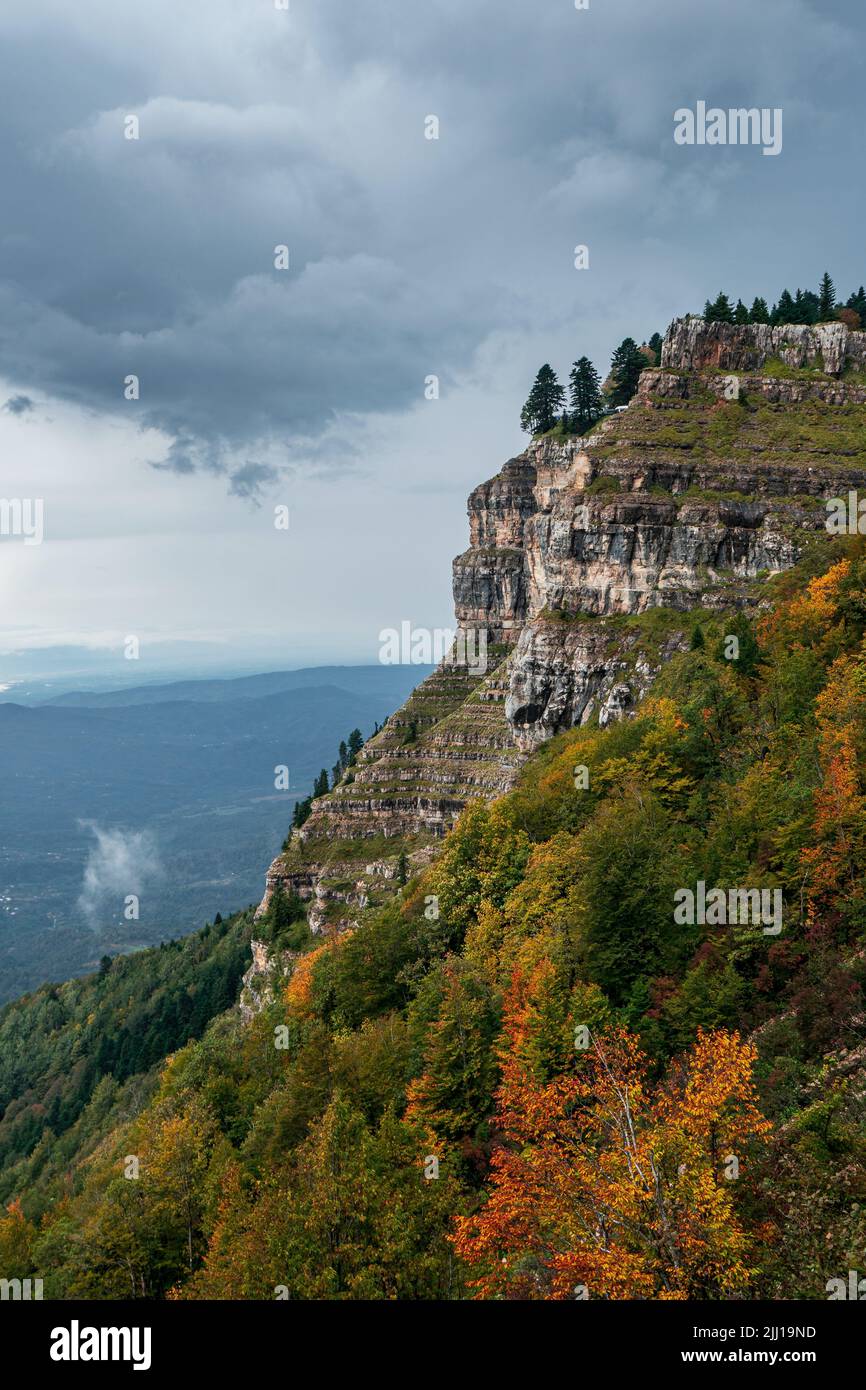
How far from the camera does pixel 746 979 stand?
3288 cm

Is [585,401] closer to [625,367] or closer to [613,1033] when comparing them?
[625,367]

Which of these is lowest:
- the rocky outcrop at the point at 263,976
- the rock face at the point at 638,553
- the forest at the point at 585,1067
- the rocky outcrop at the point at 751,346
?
the rocky outcrop at the point at 263,976

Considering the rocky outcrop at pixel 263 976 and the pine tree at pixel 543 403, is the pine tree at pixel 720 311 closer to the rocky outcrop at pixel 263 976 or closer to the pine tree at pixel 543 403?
the pine tree at pixel 543 403

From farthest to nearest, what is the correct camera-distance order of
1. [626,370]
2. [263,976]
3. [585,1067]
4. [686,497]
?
[626,370], [263,976], [686,497], [585,1067]

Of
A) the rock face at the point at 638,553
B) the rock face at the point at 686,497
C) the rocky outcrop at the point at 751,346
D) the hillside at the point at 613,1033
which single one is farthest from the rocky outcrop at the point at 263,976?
the rocky outcrop at the point at 751,346

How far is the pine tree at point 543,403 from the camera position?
5925 inches

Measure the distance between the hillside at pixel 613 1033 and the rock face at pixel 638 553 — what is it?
691 millimetres

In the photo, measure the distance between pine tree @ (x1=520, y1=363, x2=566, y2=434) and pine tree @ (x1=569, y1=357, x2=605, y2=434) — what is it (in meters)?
5.25

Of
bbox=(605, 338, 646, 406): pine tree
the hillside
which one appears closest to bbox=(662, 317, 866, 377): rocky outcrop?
bbox=(605, 338, 646, 406): pine tree

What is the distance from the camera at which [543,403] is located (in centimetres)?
15238

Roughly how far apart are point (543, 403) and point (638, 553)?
2557 inches

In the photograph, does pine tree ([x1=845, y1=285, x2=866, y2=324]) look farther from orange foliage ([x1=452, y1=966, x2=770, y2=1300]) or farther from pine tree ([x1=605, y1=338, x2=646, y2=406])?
orange foliage ([x1=452, y1=966, x2=770, y2=1300])

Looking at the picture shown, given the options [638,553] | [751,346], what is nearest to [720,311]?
[751,346]
